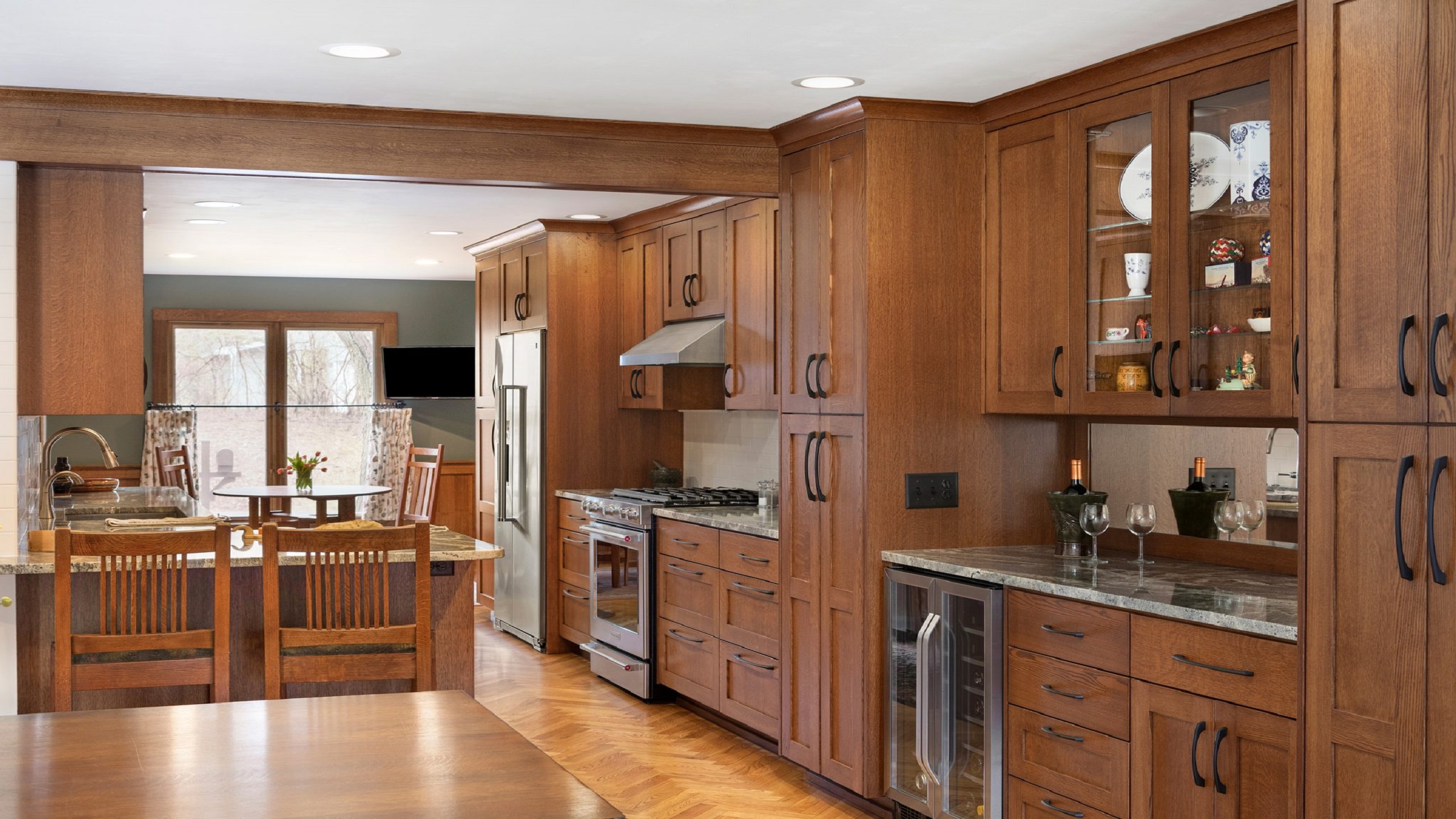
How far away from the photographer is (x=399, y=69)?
3.65 m

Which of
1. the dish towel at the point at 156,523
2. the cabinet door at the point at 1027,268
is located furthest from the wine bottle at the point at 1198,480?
the dish towel at the point at 156,523

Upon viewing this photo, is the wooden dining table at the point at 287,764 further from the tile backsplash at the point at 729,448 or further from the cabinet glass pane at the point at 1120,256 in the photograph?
the tile backsplash at the point at 729,448

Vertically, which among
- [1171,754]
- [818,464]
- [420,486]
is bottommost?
[1171,754]

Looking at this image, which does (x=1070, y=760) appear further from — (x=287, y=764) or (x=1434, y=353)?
(x=287, y=764)

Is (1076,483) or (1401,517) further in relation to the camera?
(1076,483)

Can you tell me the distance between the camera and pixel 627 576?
606 cm

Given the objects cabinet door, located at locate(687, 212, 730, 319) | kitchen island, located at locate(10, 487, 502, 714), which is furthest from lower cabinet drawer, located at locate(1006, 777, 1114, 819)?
cabinet door, located at locate(687, 212, 730, 319)

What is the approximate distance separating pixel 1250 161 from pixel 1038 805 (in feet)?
5.88

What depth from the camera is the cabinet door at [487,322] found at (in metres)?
7.75

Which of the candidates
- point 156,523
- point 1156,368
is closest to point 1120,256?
point 1156,368

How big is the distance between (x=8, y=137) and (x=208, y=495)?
6361 mm

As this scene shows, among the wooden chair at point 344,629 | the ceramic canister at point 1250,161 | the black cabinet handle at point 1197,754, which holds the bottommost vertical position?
the black cabinet handle at point 1197,754

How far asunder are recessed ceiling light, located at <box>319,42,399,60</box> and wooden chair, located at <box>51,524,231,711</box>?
1.37 m

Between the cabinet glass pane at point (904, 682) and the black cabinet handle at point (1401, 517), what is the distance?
5.45 ft
